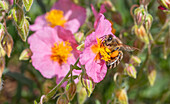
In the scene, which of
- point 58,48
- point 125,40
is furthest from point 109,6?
point 58,48

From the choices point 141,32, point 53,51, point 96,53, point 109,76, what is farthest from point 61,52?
point 109,76

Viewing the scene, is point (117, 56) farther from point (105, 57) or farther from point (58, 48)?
point (58, 48)

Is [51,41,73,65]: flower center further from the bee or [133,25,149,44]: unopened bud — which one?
[133,25,149,44]: unopened bud

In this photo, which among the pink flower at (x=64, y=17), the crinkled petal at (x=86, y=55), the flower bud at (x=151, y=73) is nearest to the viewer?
the crinkled petal at (x=86, y=55)

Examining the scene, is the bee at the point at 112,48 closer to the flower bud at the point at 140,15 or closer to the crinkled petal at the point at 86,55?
the crinkled petal at the point at 86,55

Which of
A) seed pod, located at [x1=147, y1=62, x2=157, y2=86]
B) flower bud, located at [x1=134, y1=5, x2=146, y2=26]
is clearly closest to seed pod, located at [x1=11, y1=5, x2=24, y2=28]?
flower bud, located at [x1=134, y1=5, x2=146, y2=26]

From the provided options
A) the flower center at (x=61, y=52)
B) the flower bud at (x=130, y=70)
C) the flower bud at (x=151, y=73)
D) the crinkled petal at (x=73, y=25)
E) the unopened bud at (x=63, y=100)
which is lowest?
the flower bud at (x=151, y=73)

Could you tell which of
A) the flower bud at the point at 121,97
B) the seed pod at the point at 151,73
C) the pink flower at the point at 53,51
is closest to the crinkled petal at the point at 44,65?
the pink flower at the point at 53,51

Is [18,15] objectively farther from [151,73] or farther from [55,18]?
[151,73]
